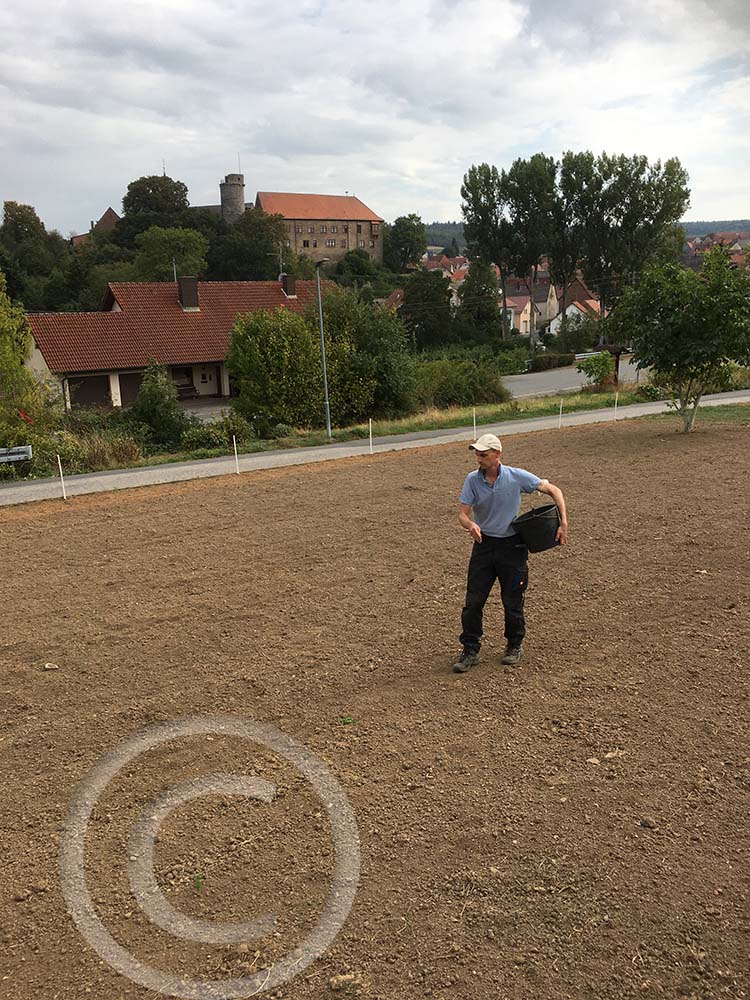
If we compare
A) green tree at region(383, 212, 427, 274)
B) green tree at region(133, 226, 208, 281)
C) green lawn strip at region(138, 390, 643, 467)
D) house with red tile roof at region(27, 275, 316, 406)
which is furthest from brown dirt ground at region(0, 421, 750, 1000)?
green tree at region(383, 212, 427, 274)

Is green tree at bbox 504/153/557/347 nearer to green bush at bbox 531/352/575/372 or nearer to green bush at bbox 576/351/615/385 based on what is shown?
green bush at bbox 531/352/575/372

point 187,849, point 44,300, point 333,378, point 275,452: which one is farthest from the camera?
point 44,300

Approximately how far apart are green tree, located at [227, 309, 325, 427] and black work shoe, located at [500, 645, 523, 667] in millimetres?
22291

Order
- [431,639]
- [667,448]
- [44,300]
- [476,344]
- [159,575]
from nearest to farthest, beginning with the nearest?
[431,639], [159,575], [667,448], [476,344], [44,300]

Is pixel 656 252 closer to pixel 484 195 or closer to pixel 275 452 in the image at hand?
pixel 484 195

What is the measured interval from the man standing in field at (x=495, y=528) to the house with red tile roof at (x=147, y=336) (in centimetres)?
3053

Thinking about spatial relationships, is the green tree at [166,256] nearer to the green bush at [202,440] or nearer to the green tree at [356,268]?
the green tree at [356,268]

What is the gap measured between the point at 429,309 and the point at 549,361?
48.4 ft

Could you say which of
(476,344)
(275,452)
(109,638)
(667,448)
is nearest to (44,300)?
(476,344)

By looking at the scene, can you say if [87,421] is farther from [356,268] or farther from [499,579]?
[356,268]

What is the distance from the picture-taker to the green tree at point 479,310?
7406 centimetres

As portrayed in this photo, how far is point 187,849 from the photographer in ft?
13.1

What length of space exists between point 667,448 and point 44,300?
75559mm

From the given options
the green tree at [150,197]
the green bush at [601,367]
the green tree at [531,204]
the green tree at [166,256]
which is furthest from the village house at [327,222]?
the green bush at [601,367]
